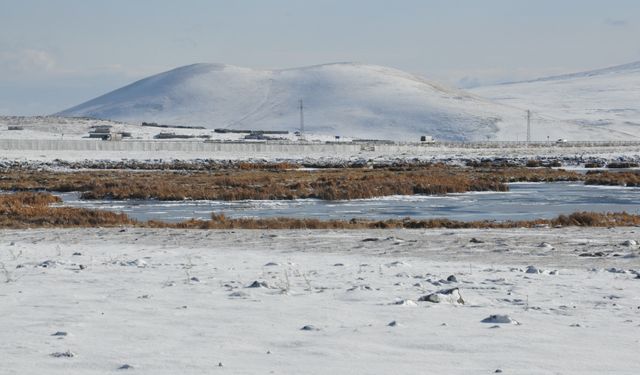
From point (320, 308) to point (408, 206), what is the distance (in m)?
21.9

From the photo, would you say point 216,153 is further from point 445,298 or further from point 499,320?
point 499,320

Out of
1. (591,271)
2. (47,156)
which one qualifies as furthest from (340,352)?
(47,156)

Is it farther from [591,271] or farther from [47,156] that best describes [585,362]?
[47,156]

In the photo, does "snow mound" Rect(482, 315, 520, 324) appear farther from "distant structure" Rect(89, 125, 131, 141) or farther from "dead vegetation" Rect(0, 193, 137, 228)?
"distant structure" Rect(89, 125, 131, 141)

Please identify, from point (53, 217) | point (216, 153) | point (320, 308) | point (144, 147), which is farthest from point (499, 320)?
point (144, 147)

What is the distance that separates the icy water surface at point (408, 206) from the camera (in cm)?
2877

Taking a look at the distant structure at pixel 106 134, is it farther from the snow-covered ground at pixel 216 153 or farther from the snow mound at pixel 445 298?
the snow mound at pixel 445 298

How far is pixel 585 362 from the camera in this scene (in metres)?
8.30

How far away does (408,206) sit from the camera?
32.6m

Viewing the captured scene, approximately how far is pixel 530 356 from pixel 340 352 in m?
1.57

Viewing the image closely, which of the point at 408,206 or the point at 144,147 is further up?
the point at 144,147

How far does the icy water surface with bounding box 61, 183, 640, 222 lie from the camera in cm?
2877

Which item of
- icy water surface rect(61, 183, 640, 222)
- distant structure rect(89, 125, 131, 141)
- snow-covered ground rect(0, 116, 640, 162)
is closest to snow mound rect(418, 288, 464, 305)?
icy water surface rect(61, 183, 640, 222)

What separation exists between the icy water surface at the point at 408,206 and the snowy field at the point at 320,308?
10.6 m
